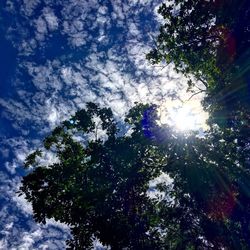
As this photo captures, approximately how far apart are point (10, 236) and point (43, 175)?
9309cm

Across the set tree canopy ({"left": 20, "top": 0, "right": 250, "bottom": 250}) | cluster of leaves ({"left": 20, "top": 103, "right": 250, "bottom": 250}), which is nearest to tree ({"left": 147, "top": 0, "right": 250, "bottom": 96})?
tree canopy ({"left": 20, "top": 0, "right": 250, "bottom": 250})

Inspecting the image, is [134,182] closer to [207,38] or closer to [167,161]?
[167,161]

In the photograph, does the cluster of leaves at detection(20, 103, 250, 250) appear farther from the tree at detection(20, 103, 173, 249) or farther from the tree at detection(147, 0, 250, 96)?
the tree at detection(147, 0, 250, 96)

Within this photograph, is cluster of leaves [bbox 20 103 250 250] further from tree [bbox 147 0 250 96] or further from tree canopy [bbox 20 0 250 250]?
tree [bbox 147 0 250 96]

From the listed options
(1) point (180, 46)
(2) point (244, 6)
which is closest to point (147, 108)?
(1) point (180, 46)

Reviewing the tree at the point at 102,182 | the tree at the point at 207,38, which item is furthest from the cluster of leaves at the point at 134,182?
the tree at the point at 207,38

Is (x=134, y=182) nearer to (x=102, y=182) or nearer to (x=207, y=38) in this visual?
(x=102, y=182)

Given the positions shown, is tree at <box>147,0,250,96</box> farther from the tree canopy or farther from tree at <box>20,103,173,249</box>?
tree at <box>20,103,173,249</box>

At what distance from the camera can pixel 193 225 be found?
22.0 m

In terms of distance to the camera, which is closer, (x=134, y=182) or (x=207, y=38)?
(x=207, y=38)

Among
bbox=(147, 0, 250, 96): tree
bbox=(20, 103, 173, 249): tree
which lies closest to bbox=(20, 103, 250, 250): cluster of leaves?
bbox=(20, 103, 173, 249): tree

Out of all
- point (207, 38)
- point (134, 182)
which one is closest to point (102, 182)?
point (134, 182)

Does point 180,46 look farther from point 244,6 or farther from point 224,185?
point 224,185

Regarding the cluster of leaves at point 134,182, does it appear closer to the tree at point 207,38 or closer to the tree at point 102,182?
the tree at point 102,182
